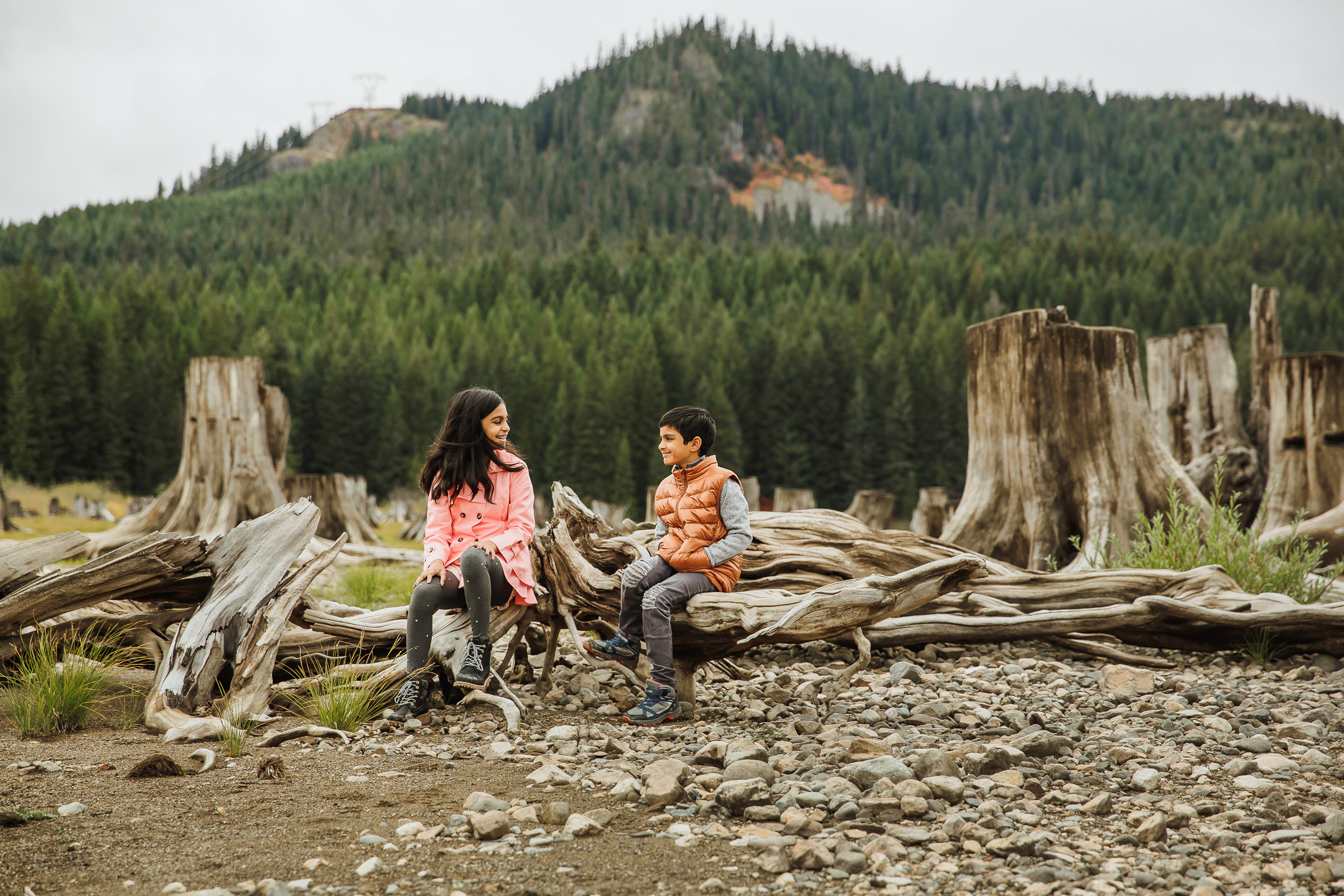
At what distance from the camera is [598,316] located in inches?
3000

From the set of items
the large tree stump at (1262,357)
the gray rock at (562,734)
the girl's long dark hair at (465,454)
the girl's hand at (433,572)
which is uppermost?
the large tree stump at (1262,357)

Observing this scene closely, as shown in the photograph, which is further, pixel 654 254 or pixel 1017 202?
pixel 1017 202

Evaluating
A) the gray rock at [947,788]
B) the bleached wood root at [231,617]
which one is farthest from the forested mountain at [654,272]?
the gray rock at [947,788]

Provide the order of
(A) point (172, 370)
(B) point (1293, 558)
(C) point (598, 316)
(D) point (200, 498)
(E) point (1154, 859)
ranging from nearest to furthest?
(E) point (1154, 859), (B) point (1293, 558), (D) point (200, 498), (A) point (172, 370), (C) point (598, 316)

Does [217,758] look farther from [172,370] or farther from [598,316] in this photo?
[598,316]

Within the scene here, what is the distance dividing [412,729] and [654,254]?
3816 inches

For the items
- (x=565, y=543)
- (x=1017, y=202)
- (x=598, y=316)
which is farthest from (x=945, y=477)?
(x=1017, y=202)

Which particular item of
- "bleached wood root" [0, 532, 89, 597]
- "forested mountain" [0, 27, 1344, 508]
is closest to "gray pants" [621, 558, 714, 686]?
"bleached wood root" [0, 532, 89, 597]

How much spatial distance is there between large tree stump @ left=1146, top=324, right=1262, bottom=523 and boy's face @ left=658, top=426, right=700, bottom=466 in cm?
643

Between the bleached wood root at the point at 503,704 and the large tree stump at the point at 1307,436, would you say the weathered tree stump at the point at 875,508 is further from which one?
the bleached wood root at the point at 503,704

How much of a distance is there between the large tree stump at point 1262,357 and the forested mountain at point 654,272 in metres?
36.5

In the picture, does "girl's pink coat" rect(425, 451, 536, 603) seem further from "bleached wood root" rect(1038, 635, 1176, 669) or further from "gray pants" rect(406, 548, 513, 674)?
"bleached wood root" rect(1038, 635, 1176, 669)

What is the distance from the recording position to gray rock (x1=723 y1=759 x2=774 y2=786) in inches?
129

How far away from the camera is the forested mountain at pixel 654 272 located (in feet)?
162
